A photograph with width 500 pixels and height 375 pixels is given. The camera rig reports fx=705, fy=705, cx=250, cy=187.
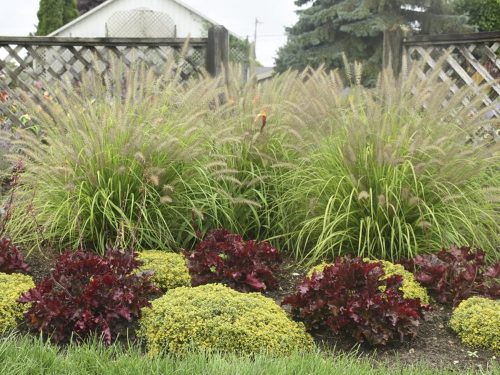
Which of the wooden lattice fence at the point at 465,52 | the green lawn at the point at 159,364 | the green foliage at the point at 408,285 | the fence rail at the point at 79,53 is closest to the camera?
the green lawn at the point at 159,364

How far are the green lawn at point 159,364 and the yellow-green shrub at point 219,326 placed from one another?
0.12m

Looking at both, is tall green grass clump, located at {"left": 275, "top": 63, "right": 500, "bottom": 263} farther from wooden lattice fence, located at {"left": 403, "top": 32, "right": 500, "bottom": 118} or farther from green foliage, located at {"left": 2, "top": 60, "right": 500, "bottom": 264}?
wooden lattice fence, located at {"left": 403, "top": 32, "right": 500, "bottom": 118}

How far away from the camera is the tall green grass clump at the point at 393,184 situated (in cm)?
462

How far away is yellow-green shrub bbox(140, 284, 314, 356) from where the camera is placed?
3316mm

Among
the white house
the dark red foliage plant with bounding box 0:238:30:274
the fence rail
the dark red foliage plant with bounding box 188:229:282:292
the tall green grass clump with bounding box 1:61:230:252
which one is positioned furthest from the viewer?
the white house

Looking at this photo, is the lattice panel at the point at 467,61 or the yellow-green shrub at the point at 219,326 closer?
the yellow-green shrub at the point at 219,326

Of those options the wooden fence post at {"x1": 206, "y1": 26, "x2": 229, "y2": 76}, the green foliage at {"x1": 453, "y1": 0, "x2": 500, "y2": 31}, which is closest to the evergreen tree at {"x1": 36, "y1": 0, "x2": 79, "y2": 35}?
the green foliage at {"x1": 453, "y1": 0, "x2": 500, "y2": 31}

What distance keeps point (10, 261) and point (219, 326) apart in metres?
1.72

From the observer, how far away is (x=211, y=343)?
3.31m

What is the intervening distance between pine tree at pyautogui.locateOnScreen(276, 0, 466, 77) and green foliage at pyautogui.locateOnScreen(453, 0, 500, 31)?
1.41 feet

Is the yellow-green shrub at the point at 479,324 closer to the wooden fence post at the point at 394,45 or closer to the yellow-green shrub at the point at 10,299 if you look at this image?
the yellow-green shrub at the point at 10,299

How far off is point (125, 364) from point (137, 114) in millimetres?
2581

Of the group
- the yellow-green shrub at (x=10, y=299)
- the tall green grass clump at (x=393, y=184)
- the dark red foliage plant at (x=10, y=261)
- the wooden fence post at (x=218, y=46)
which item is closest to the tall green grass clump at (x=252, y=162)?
the tall green grass clump at (x=393, y=184)

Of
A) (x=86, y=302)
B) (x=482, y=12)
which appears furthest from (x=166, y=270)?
(x=482, y=12)
